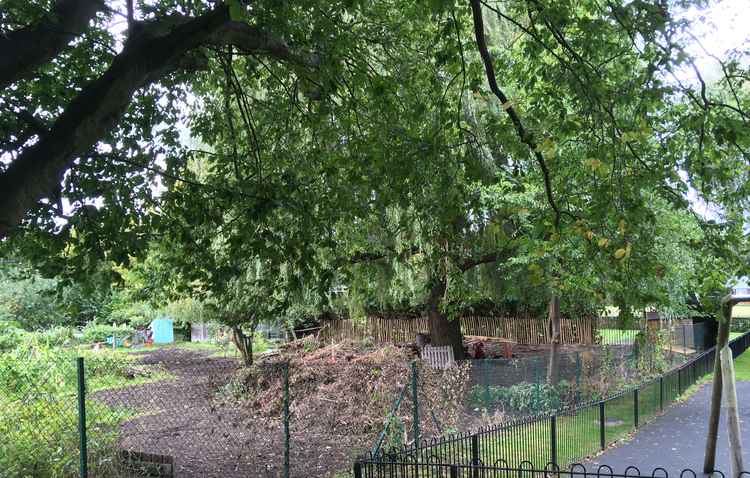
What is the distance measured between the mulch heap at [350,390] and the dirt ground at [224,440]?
201 mm

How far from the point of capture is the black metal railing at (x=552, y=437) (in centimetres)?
734

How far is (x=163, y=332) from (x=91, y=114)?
43.5 meters

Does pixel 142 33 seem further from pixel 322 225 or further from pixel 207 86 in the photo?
pixel 207 86

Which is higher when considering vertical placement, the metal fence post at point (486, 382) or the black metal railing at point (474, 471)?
the black metal railing at point (474, 471)

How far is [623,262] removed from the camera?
6.50m

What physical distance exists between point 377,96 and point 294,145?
77.6 inches

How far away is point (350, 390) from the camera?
1187 centimetres

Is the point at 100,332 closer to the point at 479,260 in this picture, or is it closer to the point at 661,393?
the point at 479,260

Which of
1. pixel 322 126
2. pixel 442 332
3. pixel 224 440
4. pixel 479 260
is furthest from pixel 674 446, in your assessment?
pixel 442 332

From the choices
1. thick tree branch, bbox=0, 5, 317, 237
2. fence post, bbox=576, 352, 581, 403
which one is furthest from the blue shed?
thick tree branch, bbox=0, 5, 317, 237

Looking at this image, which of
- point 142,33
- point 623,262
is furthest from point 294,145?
point 623,262

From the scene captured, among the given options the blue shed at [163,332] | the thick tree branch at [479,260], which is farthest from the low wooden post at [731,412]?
the blue shed at [163,332]

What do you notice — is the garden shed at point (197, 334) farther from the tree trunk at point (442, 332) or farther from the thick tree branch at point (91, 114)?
the thick tree branch at point (91, 114)

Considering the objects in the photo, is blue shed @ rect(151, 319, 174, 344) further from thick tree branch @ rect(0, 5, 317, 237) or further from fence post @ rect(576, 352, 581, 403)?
thick tree branch @ rect(0, 5, 317, 237)
